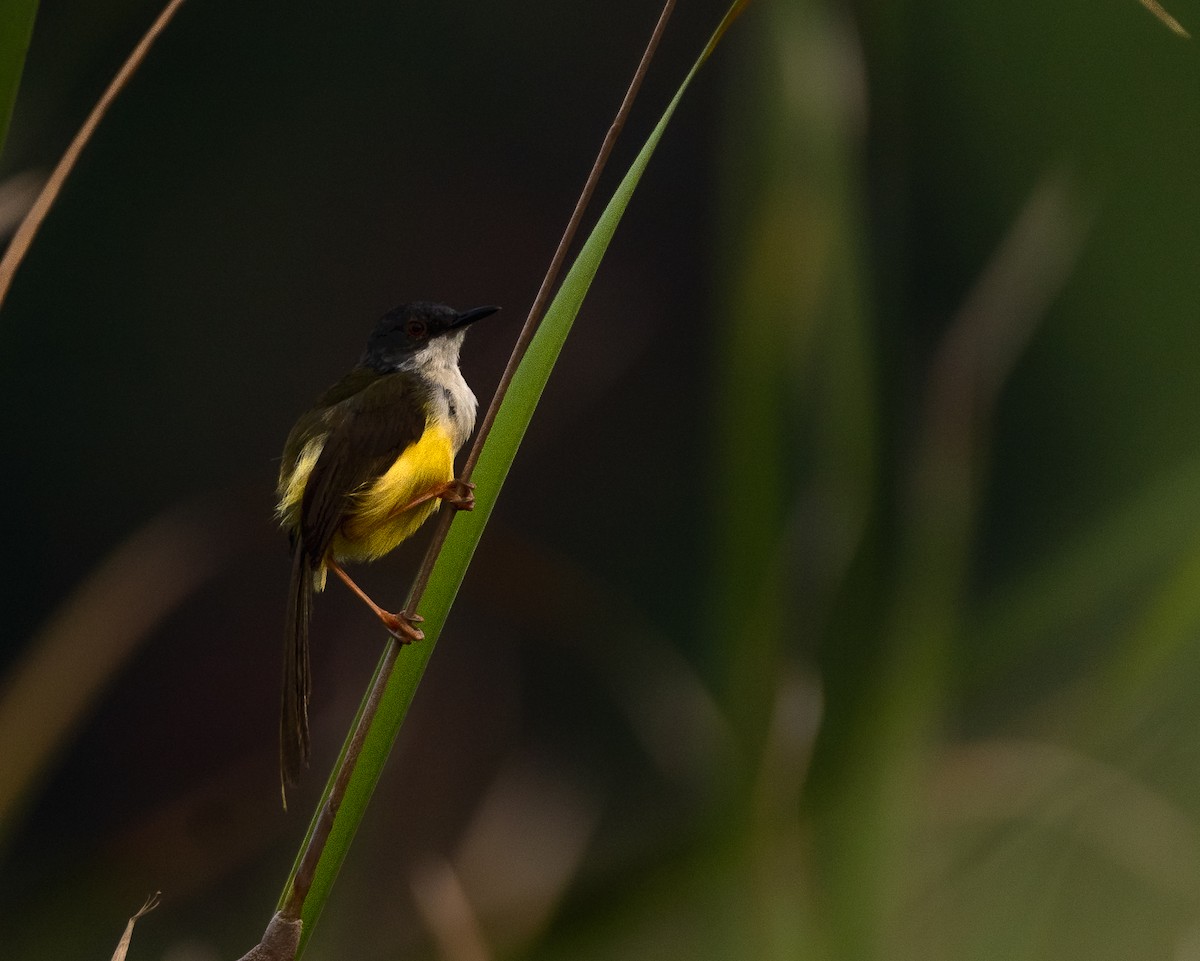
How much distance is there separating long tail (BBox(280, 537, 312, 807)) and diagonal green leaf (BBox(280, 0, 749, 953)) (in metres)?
0.11

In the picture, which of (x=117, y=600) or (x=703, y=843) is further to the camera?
(x=117, y=600)

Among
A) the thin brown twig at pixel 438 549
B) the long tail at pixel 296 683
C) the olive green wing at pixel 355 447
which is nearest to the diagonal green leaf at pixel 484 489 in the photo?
the thin brown twig at pixel 438 549

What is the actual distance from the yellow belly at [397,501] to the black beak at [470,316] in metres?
0.22

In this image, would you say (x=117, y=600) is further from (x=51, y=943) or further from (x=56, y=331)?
(x=56, y=331)

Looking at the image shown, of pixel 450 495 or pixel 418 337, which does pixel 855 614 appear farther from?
pixel 418 337

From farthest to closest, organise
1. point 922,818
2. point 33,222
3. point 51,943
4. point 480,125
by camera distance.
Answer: point 480,125 < point 51,943 < point 922,818 < point 33,222

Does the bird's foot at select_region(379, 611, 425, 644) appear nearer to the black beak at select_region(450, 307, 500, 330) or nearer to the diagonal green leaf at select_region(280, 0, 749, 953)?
the diagonal green leaf at select_region(280, 0, 749, 953)

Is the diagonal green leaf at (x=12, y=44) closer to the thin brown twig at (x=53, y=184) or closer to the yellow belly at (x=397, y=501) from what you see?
the thin brown twig at (x=53, y=184)

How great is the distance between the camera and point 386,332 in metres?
2.29

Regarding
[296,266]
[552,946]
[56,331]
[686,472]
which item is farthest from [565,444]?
[552,946]

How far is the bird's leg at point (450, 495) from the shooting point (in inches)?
63.9

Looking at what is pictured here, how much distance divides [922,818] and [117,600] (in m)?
1.12

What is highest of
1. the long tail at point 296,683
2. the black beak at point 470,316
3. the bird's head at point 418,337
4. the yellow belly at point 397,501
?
the black beak at point 470,316

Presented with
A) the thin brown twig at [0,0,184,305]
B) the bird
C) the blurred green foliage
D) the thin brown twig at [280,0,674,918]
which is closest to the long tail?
the bird
